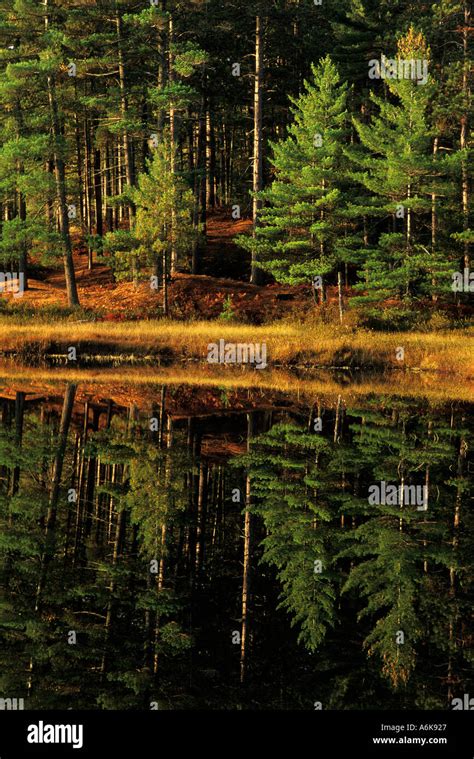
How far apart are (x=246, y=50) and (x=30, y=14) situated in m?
11.4

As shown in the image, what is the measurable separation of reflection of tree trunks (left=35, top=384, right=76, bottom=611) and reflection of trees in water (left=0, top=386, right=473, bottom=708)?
43 mm

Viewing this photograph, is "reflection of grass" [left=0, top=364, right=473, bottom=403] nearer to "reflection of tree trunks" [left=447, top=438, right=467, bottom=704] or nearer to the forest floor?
the forest floor

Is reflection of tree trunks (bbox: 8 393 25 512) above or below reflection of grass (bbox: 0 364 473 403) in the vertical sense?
above

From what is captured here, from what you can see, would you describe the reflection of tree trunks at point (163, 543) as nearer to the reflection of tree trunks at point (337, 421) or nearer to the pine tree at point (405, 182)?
the reflection of tree trunks at point (337, 421)

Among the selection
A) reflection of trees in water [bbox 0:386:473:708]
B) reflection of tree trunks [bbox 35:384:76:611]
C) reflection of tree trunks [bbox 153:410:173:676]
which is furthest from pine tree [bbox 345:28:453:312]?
reflection of trees in water [bbox 0:386:473:708]

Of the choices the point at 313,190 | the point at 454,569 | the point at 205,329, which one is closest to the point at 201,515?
the point at 454,569

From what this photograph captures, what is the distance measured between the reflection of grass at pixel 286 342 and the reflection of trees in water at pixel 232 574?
13.8 metres

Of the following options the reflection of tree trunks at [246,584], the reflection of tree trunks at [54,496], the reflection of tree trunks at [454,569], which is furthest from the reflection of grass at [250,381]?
the reflection of tree trunks at [246,584]

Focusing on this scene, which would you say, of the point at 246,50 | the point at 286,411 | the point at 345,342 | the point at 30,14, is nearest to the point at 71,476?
the point at 286,411

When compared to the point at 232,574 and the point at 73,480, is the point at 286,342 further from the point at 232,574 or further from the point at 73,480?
the point at 232,574

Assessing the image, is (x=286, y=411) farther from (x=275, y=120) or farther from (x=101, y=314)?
(x=275, y=120)

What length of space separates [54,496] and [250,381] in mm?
15319

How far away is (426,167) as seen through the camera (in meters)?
34.0

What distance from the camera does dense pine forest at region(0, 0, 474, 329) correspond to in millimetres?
35438
